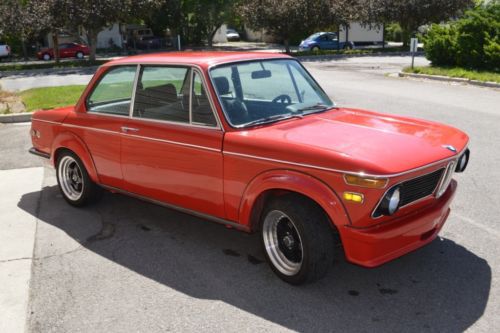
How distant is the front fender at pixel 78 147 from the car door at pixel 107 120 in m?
0.05

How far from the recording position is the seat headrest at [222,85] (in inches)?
168

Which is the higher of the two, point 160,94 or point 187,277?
point 160,94

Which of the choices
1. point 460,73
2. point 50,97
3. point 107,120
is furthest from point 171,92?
point 460,73

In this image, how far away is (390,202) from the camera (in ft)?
11.1

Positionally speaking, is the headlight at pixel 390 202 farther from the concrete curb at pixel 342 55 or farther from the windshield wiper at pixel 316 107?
the concrete curb at pixel 342 55

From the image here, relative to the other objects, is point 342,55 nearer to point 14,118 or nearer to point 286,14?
point 286,14

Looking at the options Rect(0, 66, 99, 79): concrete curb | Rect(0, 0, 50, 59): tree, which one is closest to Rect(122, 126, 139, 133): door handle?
Rect(0, 66, 99, 79): concrete curb

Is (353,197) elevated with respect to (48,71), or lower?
elevated

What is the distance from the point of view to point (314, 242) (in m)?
3.59

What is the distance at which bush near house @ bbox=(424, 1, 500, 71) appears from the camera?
17828mm

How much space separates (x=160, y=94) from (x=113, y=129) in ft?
2.17

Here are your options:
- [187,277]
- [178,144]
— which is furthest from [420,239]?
[178,144]

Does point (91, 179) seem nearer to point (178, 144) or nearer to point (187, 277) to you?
point (178, 144)

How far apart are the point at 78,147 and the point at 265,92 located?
7.36ft
